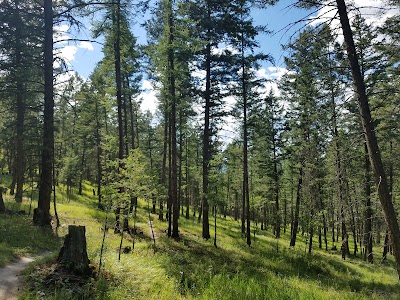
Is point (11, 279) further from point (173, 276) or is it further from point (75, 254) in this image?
point (173, 276)

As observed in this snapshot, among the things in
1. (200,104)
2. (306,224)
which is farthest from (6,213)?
(306,224)

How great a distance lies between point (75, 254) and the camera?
705 cm

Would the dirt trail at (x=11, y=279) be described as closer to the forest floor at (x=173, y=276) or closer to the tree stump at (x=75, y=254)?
the forest floor at (x=173, y=276)

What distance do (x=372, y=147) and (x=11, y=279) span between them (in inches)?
372

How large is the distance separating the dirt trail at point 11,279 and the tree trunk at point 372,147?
8.81 m

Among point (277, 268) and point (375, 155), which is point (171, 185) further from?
point (375, 155)

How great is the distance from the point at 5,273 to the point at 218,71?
51.3ft

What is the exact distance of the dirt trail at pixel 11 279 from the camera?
19.7ft

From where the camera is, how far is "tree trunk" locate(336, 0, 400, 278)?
7984 mm

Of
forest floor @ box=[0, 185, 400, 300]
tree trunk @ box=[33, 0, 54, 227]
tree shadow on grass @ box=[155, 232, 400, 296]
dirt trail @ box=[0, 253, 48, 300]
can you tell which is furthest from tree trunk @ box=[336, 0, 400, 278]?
tree trunk @ box=[33, 0, 54, 227]

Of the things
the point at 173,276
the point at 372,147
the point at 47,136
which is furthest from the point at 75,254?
the point at 372,147

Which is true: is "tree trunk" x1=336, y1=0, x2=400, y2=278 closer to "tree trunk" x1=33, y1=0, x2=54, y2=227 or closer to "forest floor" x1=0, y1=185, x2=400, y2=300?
"forest floor" x1=0, y1=185, x2=400, y2=300

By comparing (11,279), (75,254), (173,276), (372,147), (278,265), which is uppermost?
(372,147)

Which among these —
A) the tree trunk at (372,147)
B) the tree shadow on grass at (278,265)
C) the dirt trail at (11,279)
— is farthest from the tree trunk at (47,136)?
the tree trunk at (372,147)
